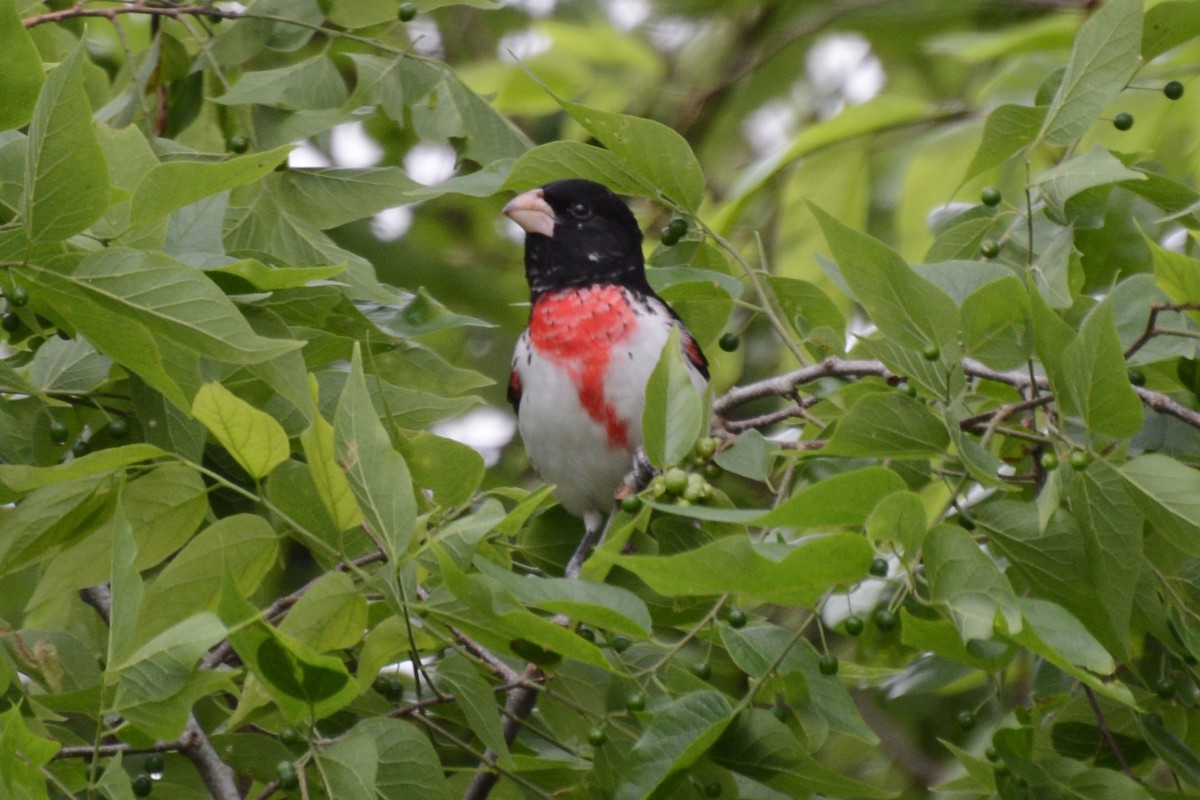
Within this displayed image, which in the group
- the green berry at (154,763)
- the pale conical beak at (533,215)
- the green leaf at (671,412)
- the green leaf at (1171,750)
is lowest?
the green leaf at (1171,750)

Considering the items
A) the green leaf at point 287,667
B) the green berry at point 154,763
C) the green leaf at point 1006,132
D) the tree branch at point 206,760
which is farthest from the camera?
the green leaf at point 1006,132

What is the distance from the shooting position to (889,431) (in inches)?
97.3

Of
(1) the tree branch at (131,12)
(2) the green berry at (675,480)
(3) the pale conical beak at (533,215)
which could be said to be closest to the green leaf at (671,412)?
(2) the green berry at (675,480)

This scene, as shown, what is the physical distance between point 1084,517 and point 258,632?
4.33ft

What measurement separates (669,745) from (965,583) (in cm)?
52

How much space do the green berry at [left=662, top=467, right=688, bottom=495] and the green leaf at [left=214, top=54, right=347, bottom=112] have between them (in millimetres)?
1455

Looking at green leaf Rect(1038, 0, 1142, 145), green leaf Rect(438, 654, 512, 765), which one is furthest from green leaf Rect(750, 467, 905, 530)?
green leaf Rect(1038, 0, 1142, 145)

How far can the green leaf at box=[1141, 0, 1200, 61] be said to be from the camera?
3.04m

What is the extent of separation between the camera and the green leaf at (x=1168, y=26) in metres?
3.04

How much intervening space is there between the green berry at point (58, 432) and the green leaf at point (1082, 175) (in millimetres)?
1992

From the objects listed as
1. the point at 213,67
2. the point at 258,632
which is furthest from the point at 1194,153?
the point at 258,632

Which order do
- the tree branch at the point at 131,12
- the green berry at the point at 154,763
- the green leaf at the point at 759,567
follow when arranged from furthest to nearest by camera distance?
1. the tree branch at the point at 131,12
2. the green berry at the point at 154,763
3. the green leaf at the point at 759,567

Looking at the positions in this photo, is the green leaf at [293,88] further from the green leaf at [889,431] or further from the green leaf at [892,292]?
the green leaf at [889,431]

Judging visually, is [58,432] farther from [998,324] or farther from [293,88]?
[998,324]
